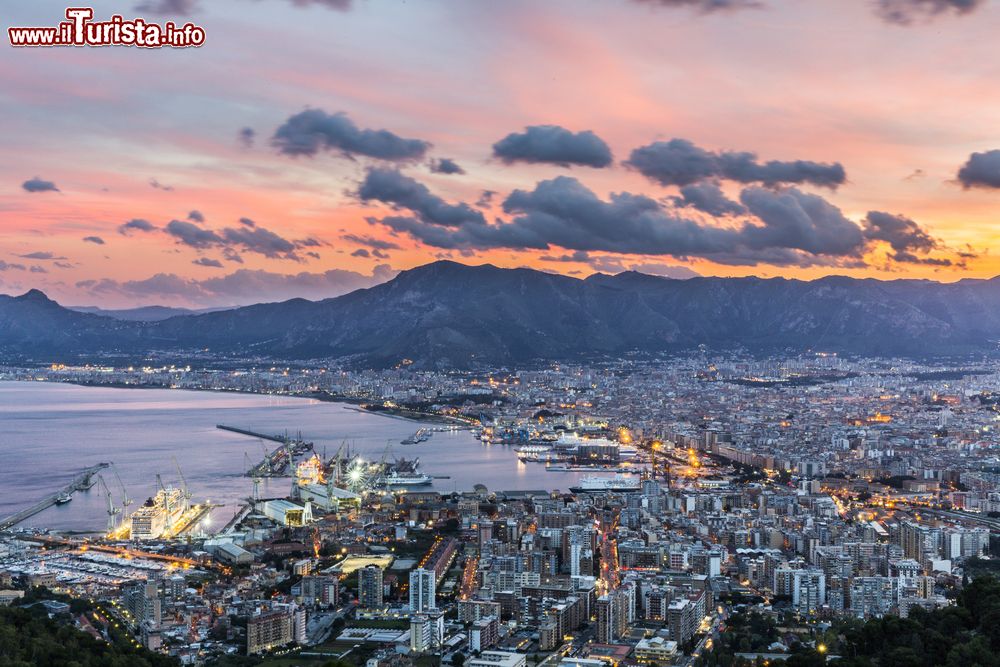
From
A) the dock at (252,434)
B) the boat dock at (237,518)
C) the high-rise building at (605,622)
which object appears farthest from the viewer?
the dock at (252,434)

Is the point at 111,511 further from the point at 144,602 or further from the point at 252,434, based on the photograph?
the point at 252,434

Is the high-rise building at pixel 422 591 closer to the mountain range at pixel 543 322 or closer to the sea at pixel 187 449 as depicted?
the sea at pixel 187 449

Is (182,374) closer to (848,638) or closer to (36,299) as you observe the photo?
(36,299)

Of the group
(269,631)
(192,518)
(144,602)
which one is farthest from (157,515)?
(269,631)

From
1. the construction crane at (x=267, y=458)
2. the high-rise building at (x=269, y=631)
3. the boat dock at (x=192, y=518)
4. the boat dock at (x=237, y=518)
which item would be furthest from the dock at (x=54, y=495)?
the high-rise building at (x=269, y=631)

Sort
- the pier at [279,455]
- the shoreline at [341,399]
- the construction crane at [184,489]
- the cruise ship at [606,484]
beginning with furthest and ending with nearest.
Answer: the shoreline at [341,399] < the pier at [279,455] < the cruise ship at [606,484] < the construction crane at [184,489]

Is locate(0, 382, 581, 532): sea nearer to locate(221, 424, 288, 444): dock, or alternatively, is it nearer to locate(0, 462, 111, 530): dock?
locate(0, 462, 111, 530): dock

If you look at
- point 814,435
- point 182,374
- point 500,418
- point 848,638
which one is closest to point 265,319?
point 182,374
